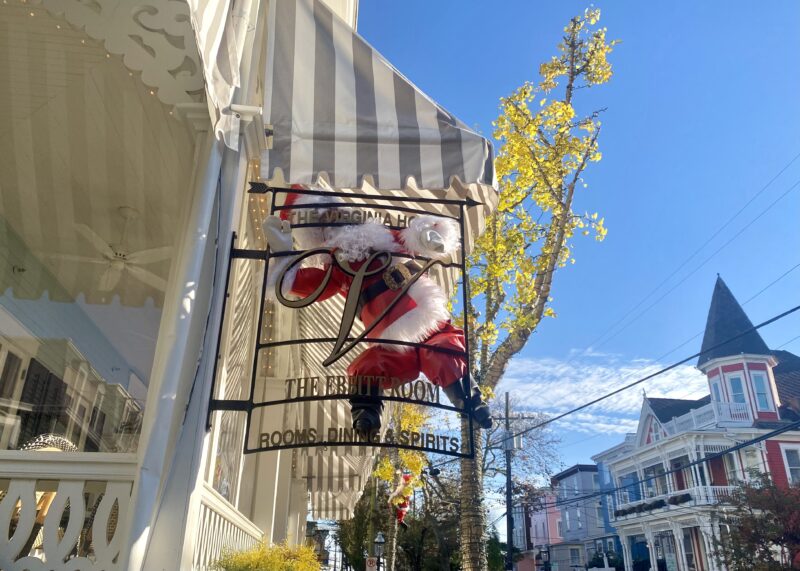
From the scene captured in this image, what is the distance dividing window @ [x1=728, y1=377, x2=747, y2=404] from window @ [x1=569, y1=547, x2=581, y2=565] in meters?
21.4

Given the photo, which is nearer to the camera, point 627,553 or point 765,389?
point 765,389

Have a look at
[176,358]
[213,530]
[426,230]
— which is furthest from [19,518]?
[426,230]

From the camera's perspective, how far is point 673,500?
27.0 metres

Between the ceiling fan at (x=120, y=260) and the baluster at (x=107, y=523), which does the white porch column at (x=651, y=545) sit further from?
the baluster at (x=107, y=523)

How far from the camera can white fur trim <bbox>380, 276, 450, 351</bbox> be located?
2430 millimetres

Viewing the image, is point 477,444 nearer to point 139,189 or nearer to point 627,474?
point 139,189

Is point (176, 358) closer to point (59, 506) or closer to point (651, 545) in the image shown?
point (59, 506)

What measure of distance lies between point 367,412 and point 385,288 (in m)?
0.54

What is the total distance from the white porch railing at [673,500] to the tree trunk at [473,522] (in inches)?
796

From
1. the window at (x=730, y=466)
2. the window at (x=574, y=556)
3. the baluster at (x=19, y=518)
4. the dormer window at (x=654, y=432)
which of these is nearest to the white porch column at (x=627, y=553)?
the dormer window at (x=654, y=432)

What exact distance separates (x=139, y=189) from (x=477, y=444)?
4225 mm

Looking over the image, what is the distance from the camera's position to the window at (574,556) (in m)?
42.8

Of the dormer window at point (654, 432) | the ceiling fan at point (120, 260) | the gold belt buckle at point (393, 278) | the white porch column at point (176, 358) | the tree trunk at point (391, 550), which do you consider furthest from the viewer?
the dormer window at point (654, 432)

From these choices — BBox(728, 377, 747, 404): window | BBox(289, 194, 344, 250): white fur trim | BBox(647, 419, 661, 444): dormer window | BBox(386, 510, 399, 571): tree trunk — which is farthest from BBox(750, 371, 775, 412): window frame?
BBox(289, 194, 344, 250): white fur trim
